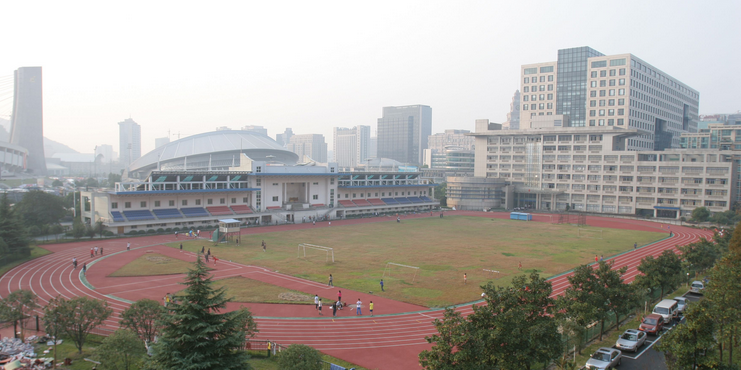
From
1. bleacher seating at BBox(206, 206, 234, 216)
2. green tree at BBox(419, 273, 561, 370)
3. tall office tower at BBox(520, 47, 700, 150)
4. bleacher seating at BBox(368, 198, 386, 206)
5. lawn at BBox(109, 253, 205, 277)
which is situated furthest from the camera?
tall office tower at BBox(520, 47, 700, 150)

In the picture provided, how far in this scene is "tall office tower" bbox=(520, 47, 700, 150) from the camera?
9019 cm

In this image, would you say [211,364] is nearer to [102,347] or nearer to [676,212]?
[102,347]

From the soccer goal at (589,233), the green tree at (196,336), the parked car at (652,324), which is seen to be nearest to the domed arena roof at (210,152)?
the soccer goal at (589,233)

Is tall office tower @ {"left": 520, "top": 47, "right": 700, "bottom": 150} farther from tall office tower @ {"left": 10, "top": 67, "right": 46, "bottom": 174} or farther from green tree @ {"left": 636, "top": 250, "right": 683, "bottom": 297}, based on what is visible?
tall office tower @ {"left": 10, "top": 67, "right": 46, "bottom": 174}

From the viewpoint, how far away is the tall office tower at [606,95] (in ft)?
296

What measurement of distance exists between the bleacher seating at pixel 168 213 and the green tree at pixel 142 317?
131 feet

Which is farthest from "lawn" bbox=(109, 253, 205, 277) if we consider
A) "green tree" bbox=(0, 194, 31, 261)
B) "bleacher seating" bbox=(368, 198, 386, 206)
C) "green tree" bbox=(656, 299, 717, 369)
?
"bleacher seating" bbox=(368, 198, 386, 206)

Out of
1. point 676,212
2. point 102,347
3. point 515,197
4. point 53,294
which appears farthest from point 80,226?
point 676,212

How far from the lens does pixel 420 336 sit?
70.6ft

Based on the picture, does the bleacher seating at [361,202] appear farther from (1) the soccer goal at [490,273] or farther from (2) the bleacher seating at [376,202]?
(1) the soccer goal at [490,273]

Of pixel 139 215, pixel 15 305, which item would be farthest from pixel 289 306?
pixel 139 215

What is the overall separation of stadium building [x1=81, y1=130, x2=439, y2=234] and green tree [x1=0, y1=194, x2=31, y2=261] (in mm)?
14889

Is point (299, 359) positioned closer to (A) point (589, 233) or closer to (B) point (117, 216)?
(B) point (117, 216)

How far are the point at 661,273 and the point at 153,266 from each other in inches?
1440
